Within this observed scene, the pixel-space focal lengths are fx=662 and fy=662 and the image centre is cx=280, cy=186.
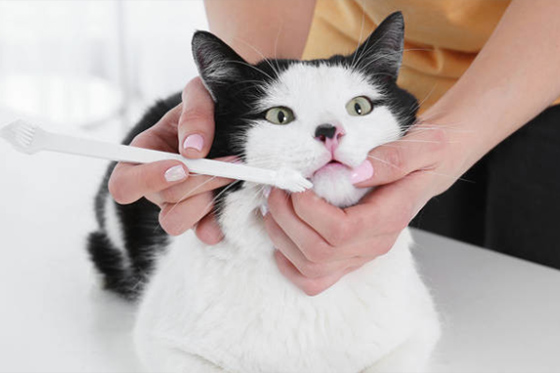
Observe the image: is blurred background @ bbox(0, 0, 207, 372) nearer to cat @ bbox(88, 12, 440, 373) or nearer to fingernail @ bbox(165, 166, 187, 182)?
cat @ bbox(88, 12, 440, 373)

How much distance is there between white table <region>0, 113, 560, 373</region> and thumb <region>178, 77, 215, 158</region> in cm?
45

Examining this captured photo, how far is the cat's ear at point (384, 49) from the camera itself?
102 centimetres

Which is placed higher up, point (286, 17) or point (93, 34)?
point (286, 17)

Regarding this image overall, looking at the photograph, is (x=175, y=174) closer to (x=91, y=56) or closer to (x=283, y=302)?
(x=283, y=302)

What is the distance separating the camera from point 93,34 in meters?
3.56

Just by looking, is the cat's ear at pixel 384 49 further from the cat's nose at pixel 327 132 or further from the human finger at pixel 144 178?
the human finger at pixel 144 178

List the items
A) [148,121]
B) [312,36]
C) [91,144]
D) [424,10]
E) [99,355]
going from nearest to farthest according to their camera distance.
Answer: [91,144], [99,355], [424,10], [148,121], [312,36]

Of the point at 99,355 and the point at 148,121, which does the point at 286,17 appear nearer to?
the point at 148,121

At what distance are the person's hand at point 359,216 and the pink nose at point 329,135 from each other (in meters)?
0.07

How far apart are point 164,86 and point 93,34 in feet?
1.52

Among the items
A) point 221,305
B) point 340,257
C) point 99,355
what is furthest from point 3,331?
point 340,257

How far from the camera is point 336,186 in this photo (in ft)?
2.96

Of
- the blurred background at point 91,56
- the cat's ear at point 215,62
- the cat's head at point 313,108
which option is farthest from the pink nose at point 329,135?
the blurred background at point 91,56

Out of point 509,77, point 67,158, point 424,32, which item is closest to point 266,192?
point 509,77
